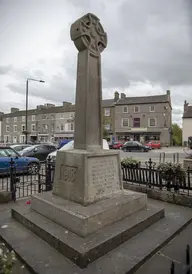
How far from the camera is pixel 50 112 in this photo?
54969 millimetres

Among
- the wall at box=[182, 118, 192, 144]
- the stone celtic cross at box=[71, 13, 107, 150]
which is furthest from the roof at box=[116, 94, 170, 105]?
the stone celtic cross at box=[71, 13, 107, 150]

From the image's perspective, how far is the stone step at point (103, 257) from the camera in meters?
2.60

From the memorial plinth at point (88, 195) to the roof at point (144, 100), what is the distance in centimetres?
4211

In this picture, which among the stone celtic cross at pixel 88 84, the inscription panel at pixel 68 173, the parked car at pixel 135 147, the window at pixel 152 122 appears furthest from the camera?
the window at pixel 152 122

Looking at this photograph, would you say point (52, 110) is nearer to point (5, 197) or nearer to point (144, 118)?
point (144, 118)

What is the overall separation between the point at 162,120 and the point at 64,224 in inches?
1689

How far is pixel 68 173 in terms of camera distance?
13.1ft

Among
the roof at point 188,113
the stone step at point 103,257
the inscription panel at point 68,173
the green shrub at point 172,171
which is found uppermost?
the roof at point 188,113

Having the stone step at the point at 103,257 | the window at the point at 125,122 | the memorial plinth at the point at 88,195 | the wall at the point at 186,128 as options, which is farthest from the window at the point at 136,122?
the stone step at the point at 103,257

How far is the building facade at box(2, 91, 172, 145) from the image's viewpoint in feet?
143

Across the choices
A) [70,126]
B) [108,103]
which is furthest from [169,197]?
[70,126]

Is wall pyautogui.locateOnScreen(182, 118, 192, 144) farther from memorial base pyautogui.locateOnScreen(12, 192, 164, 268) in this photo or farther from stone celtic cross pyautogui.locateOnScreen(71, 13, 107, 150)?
stone celtic cross pyautogui.locateOnScreen(71, 13, 107, 150)

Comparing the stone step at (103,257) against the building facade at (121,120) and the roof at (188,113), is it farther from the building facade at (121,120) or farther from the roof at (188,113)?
the roof at (188,113)

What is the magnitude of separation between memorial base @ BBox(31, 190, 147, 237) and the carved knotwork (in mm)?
3317
